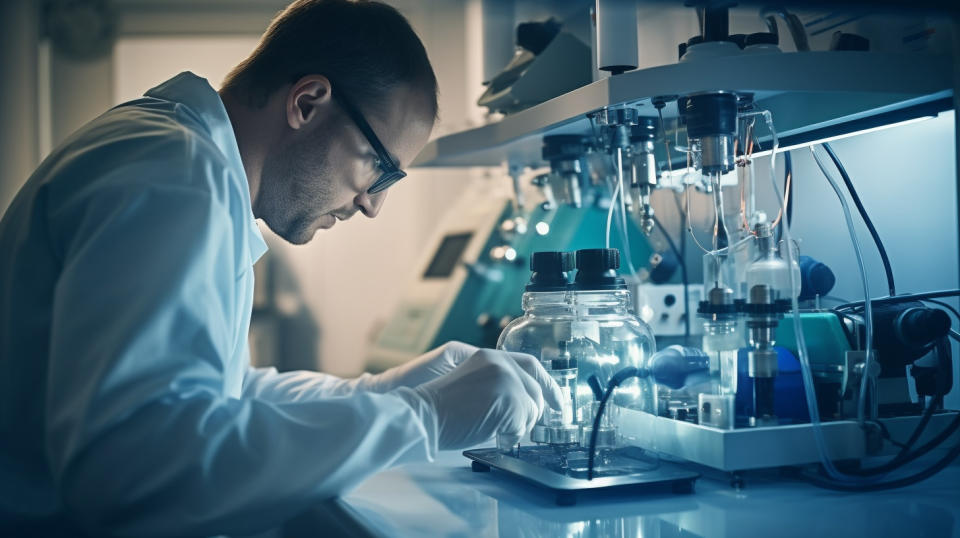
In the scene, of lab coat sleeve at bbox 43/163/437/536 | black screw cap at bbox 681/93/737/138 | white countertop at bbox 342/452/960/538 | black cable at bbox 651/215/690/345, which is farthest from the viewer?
black cable at bbox 651/215/690/345

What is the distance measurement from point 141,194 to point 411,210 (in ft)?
12.6

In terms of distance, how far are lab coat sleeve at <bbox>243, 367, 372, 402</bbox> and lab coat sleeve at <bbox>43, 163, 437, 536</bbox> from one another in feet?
2.41

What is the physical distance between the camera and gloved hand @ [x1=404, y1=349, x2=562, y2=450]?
113cm

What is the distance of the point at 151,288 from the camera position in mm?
923

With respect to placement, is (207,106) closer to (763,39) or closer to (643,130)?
(643,130)

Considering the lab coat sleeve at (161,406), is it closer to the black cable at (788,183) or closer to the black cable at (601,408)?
the black cable at (601,408)

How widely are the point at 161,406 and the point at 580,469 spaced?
582 mm

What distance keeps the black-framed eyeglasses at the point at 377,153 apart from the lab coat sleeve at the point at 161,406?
0.48 m

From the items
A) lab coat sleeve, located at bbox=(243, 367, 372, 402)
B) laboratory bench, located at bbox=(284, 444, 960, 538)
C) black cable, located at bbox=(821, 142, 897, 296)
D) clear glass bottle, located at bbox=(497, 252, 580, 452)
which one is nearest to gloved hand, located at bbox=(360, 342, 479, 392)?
lab coat sleeve, located at bbox=(243, 367, 372, 402)

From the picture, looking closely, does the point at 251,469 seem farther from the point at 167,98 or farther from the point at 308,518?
the point at 167,98

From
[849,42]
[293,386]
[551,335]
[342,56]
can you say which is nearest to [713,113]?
[849,42]

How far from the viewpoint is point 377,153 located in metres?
1.49

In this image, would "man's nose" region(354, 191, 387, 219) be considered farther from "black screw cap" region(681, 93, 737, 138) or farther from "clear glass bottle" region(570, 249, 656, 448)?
"black screw cap" region(681, 93, 737, 138)

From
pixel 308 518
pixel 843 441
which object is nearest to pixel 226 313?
pixel 308 518
